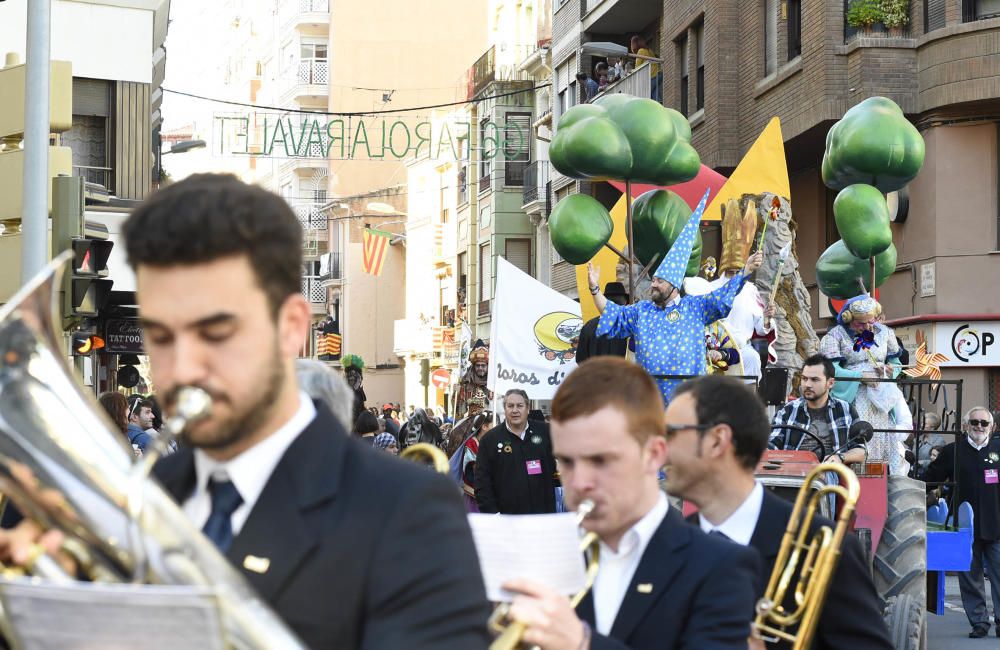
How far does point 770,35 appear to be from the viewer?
28.4 m

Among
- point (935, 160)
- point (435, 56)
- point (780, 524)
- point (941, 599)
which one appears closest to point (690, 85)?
point (935, 160)

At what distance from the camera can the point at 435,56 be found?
7738cm

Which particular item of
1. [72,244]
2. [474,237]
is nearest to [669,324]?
[72,244]

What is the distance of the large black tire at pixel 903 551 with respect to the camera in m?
9.56

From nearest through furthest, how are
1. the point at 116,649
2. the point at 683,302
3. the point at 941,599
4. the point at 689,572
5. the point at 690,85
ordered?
the point at 116,649, the point at 689,572, the point at 683,302, the point at 941,599, the point at 690,85

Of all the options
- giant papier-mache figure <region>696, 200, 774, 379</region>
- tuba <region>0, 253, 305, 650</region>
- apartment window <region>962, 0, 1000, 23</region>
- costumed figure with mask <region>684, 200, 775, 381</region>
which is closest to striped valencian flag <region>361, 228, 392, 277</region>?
apartment window <region>962, 0, 1000, 23</region>

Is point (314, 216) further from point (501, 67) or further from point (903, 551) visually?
point (903, 551)

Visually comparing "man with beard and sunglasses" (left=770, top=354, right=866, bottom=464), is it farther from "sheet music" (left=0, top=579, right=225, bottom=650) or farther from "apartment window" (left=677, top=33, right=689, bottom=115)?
"apartment window" (left=677, top=33, right=689, bottom=115)

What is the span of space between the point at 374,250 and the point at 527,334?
1951 inches

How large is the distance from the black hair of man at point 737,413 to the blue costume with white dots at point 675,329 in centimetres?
519

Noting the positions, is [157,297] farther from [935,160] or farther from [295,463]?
[935,160]

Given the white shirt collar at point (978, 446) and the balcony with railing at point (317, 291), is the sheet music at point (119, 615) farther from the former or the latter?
the balcony with railing at point (317, 291)

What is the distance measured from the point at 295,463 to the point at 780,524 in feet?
8.37

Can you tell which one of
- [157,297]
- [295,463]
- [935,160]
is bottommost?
[295,463]
